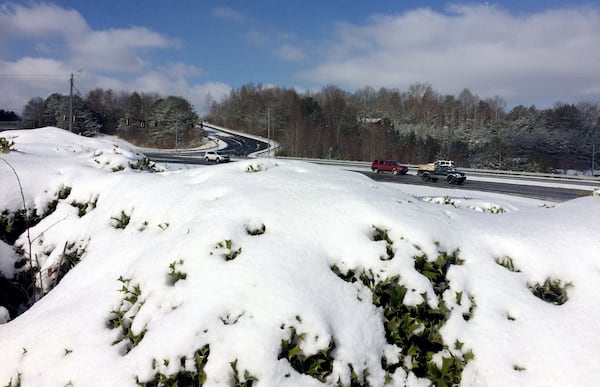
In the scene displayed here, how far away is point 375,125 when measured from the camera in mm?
60969

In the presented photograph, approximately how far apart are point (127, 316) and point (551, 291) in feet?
11.5

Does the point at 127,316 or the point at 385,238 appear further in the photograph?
the point at 385,238

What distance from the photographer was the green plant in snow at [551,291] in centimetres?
299

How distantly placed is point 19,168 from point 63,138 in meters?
4.28

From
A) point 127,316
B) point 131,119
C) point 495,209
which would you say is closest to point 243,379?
point 127,316

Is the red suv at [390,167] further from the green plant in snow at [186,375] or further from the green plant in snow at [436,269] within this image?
the green plant in snow at [186,375]

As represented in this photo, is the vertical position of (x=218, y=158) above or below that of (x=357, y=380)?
above

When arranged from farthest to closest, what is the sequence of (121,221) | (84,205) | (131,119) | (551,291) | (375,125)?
1. (131,119)
2. (375,125)
3. (84,205)
4. (121,221)
5. (551,291)

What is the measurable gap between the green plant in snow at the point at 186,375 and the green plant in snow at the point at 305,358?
1.65ft

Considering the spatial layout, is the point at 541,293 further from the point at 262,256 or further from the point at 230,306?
the point at 230,306

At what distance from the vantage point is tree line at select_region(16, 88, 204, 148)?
67500 mm

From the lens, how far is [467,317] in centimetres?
284

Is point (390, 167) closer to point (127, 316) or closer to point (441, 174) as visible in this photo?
point (441, 174)

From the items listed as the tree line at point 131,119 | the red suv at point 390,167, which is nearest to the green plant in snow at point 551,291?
the red suv at point 390,167
